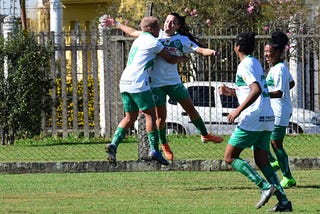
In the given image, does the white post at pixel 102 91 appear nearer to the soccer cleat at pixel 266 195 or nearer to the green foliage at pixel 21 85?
the green foliage at pixel 21 85

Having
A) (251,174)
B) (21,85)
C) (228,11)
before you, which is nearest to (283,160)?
(251,174)

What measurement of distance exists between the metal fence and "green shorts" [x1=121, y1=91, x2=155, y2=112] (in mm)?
5074

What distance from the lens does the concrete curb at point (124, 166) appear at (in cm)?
1786

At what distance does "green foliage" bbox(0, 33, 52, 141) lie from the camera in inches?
942

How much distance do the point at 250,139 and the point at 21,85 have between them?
1250cm

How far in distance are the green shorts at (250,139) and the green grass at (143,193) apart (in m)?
0.66

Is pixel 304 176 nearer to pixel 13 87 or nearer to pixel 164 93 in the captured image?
pixel 164 93

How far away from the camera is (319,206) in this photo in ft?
40.3

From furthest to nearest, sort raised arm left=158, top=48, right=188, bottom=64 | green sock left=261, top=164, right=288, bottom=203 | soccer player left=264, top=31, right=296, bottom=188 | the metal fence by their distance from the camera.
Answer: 1. the metal fence
2. raised arm left=158, top=48, right=188, bottom=64
3. soccer player left=264, top=31, right=296, bottom=188
4. green sock left=261, top=164, right=288, bottom=203

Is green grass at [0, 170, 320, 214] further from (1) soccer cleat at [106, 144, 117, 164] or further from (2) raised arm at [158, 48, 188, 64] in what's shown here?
(2) raised arm at [158, 48, 188, 64]

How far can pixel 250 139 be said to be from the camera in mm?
12102

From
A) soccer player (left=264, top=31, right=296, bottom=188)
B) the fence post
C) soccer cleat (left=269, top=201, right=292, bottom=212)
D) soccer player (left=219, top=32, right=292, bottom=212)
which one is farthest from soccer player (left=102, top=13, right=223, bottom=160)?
soccer cleat (left=269, top=201, right=292, bottom=212)

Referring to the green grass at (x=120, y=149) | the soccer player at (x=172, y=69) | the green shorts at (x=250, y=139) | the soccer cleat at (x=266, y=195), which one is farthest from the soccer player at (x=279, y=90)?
the green grass at (x=120, y=149)

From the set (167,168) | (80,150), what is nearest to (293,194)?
(167,168)
